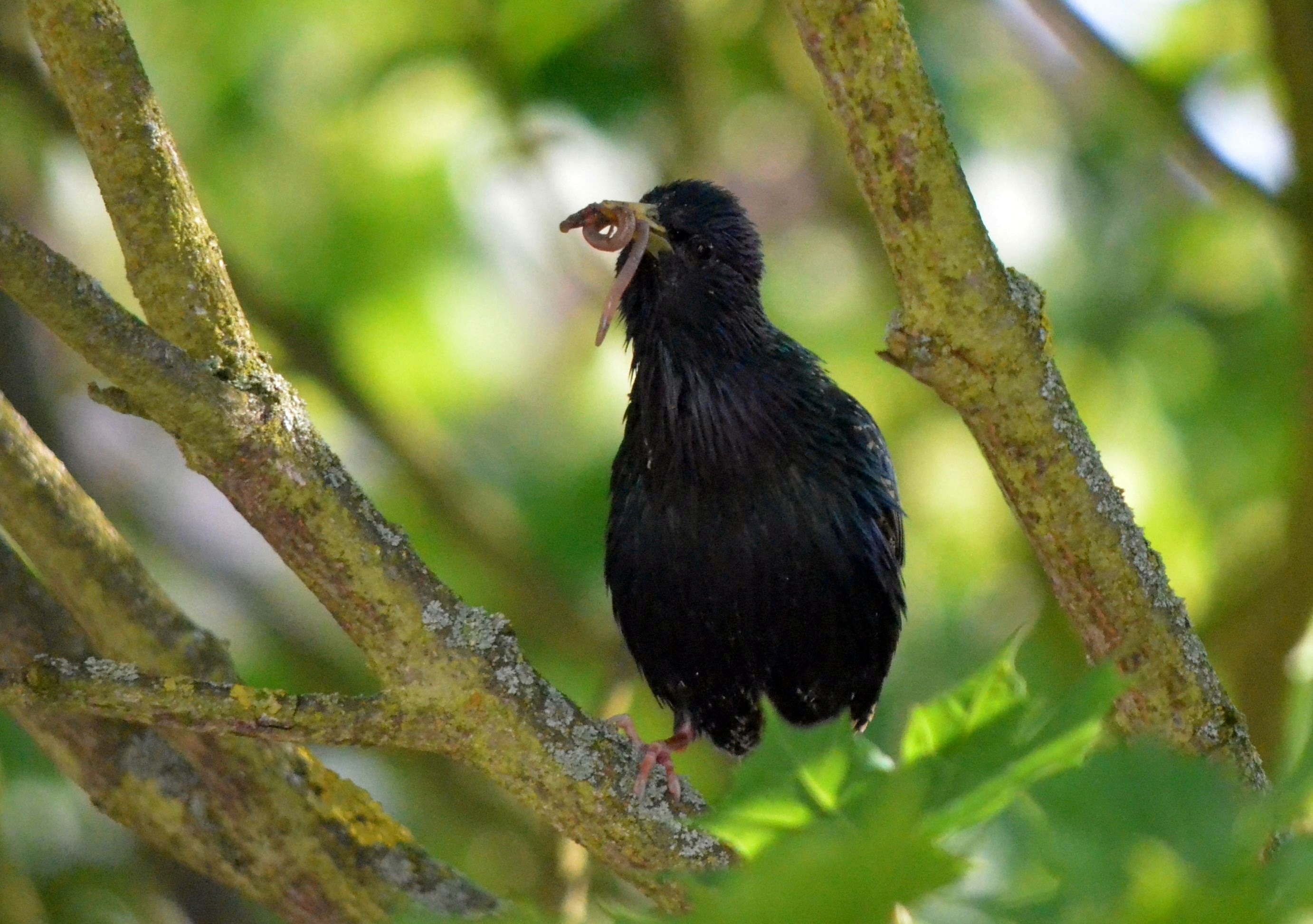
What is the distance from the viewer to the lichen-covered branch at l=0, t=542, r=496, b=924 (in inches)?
121

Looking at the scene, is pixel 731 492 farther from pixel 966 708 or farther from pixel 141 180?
pixel 966 708


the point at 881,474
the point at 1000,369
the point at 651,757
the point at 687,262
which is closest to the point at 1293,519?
the point at 881,474

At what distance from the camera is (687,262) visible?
13.1 ft

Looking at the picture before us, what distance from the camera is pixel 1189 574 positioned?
17.9 ft

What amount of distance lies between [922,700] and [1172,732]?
2.27 metres

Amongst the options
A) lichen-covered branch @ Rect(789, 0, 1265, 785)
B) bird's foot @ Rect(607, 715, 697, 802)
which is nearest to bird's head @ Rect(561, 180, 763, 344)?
bird's foot @ Rect(607, 715, 697, 802)

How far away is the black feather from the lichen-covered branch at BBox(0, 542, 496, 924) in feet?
3.57

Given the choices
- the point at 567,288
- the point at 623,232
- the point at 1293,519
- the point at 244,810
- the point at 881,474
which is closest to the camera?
the point at 244,810

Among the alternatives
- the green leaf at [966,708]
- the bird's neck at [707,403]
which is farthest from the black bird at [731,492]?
the green leaf at [966,708]

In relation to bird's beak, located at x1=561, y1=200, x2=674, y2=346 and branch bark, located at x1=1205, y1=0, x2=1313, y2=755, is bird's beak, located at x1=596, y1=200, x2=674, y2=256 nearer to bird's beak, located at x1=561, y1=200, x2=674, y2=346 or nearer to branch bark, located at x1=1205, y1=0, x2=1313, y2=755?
bird's beak, located at x1=561, y1=200, x2=674, y2=346

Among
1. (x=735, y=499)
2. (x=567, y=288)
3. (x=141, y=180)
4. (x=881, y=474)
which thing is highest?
(x=567, y=288)

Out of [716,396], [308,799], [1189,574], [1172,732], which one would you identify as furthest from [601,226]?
[1189,574]

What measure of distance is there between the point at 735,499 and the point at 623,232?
71cm

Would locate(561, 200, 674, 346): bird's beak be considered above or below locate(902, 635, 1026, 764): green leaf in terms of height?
above
